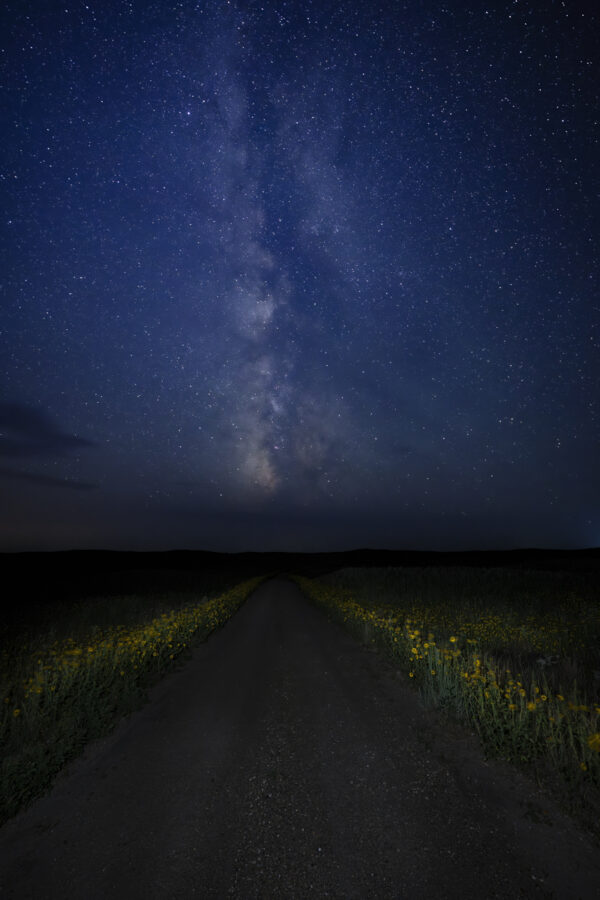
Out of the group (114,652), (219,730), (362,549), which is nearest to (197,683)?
(114,652)

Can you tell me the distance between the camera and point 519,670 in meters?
7.52

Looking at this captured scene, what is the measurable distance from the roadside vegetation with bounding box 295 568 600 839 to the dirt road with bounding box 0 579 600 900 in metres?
0.40

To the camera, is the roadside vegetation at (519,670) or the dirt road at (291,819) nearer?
the dirt road at (291,819)

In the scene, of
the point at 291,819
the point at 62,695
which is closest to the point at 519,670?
the point at 291,819

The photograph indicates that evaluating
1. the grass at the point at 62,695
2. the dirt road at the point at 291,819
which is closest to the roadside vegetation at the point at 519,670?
the dirt road at the point at 291,819

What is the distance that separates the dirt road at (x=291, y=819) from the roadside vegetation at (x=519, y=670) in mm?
403

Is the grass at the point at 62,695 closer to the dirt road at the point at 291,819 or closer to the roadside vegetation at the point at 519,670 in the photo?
the dirt road at the point at 291,819

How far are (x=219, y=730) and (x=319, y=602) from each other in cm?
1517

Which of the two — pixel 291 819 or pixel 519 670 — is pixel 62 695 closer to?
pixel 291 819

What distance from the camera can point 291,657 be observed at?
9680mm

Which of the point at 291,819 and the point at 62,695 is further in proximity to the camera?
the point at 62,695

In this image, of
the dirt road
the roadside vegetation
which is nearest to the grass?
the dirt road

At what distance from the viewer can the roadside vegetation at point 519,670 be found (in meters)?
4.18

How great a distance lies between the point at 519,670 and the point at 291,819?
6.06 m
